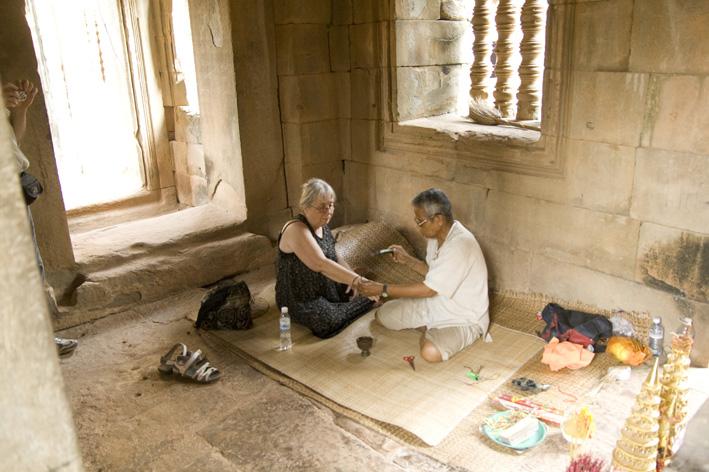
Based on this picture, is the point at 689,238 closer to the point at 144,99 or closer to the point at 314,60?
the point at 314,60

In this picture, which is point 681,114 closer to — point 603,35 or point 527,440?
point 603,35

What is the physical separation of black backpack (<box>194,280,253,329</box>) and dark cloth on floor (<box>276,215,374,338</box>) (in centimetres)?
26

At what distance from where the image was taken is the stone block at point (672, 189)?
338cm

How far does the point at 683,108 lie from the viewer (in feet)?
11.0

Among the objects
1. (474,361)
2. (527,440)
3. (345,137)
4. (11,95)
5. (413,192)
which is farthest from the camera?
(345,137)

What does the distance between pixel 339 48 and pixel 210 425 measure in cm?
366

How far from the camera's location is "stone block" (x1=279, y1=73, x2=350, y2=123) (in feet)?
17.4

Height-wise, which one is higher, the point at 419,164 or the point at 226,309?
the point at 419,164

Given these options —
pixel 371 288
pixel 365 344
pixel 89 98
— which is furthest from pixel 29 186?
pixel 89 98

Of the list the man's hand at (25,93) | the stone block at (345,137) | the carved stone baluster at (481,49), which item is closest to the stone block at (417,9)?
the carved stone baluster at (481,49)

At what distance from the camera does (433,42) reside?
528 cm

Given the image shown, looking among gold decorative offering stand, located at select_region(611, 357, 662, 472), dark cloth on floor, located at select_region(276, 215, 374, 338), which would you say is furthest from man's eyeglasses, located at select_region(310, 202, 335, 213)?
gold decorative offering stand, located at select_region(611, 357, 662, 472)

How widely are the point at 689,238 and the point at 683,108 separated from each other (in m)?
0.79

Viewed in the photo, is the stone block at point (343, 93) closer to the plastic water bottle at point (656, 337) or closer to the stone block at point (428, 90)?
the stone block at point (428, 90)
